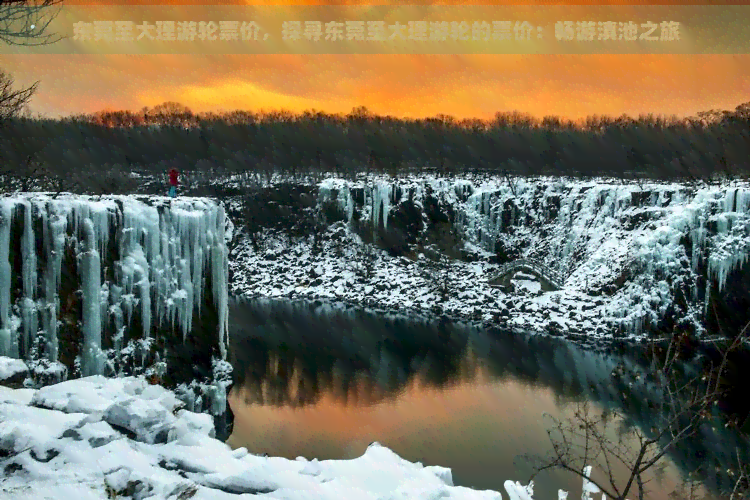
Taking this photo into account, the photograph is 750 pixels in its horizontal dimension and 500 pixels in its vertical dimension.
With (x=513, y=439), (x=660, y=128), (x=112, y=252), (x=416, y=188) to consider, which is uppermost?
(x=660, y=128)

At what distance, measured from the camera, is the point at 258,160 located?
41.7 m

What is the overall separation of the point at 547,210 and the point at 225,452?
24722 millimetres

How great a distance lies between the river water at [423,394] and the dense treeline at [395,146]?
16.2m

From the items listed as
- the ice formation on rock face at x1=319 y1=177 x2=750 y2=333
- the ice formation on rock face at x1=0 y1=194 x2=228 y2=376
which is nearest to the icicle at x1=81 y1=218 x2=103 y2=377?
the ice formation on rock face at x1=0 y1=194 x2=228 y2=376

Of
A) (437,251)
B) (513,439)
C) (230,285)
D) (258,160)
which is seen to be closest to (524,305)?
(437,251)

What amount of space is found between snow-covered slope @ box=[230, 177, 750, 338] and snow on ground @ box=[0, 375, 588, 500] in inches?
676

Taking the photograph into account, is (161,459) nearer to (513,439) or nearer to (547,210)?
(513,439)

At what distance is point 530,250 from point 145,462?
2409 centimetres

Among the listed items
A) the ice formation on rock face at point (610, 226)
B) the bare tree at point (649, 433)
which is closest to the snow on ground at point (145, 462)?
the bare tree at point (649, 433)

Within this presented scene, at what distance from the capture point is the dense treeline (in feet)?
110

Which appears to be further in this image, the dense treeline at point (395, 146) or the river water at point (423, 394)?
the dense treeline at point (395, 146)

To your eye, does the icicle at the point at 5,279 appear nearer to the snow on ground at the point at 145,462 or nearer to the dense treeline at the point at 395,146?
the snow on ground at the point at 145,462

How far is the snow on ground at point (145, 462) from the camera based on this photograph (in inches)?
147

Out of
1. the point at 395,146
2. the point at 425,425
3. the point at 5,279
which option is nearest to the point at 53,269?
the point at 5,279
